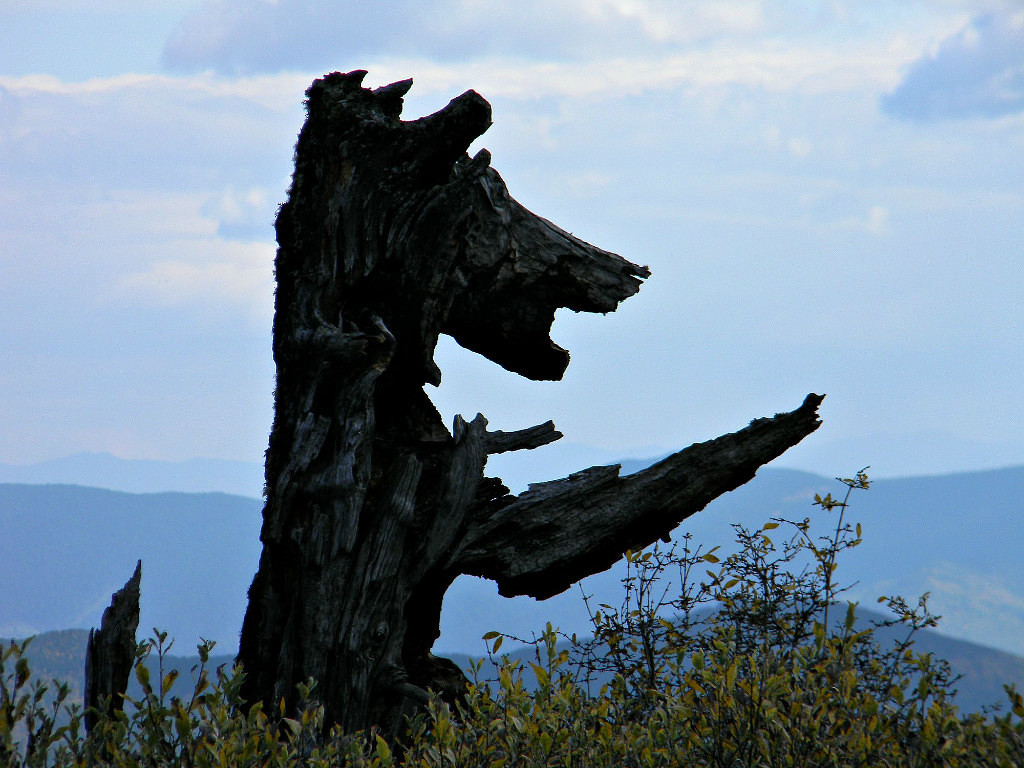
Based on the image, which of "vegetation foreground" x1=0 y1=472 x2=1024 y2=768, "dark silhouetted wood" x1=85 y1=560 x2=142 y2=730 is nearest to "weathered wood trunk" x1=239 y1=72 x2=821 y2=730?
"dark silhouetted wood" x1=85 y1=560 x2=142 y2=730

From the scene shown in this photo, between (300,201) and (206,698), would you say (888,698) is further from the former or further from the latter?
(300,201)

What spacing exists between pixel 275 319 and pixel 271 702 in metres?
3.64

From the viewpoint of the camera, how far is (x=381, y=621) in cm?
879

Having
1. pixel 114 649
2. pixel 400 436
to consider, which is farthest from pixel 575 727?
pixel 400 436

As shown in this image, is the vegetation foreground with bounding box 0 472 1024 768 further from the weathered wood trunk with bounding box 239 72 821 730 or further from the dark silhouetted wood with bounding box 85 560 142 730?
the weathered wood trunk with bounding box 239 72 821 730

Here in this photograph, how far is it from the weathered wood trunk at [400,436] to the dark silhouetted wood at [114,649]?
1.44 metres

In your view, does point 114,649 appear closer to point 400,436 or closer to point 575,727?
point 400,436

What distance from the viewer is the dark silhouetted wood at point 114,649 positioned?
24.8 ft

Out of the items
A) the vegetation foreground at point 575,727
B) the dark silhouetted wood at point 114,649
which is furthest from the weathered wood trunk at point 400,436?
the vegetation foreground at point 575,727

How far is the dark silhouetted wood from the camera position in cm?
757

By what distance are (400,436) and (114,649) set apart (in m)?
3.41

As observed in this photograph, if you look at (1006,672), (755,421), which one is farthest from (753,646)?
(1006,672)

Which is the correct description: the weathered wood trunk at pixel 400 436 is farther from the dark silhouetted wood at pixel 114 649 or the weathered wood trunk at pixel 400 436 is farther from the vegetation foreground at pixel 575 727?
the vegetation foreground at pixel 575 727

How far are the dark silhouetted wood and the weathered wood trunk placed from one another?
1.44 m
